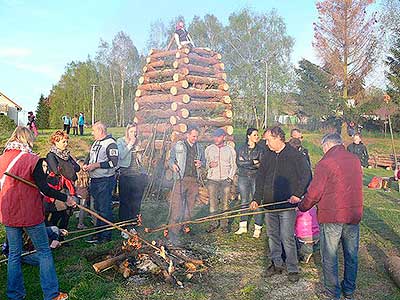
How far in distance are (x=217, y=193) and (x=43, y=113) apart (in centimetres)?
4381

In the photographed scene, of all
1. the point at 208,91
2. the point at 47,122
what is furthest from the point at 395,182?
the point at 47,122

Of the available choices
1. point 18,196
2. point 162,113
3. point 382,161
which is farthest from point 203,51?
point 382,161

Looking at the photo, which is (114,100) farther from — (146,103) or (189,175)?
(189,175)

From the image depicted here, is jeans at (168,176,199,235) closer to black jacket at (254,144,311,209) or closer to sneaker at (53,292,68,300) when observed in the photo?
black jacket at (254,144,311,209)

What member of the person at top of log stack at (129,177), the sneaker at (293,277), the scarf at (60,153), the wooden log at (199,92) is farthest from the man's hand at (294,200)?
the wooden log at (199,92)

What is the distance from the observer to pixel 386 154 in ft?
76.3

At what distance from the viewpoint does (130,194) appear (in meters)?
7.35

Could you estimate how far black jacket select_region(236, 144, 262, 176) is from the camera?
7359mm

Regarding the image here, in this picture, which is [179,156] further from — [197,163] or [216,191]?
[216,191]

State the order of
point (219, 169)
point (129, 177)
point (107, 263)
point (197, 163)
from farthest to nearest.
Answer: point (219, 169) → point (129, 177) → point (197, 163) → point (107, 263)

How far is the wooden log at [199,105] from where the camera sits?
1102 centimetres

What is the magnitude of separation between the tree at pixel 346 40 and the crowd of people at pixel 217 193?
863 inches

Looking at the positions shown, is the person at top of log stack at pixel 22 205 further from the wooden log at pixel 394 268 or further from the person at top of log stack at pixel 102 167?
the wooden log at pixel 394 268

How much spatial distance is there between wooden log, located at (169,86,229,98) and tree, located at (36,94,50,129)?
38024 mm
